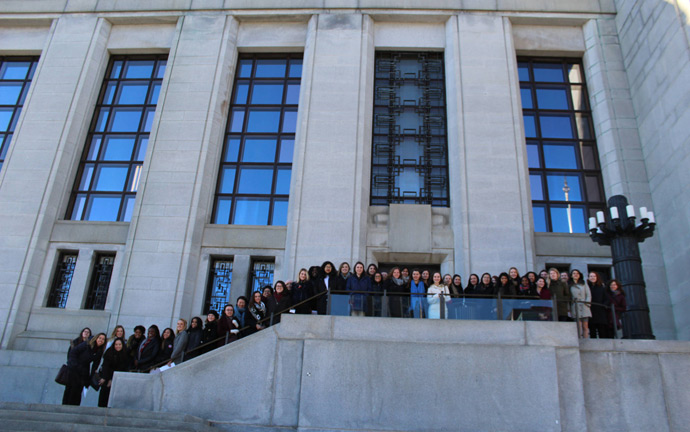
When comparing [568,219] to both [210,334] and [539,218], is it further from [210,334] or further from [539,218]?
[210,334]

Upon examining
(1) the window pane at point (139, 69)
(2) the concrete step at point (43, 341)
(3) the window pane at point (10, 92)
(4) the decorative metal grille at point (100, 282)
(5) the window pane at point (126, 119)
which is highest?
(1) the window pane at point (139, 69)

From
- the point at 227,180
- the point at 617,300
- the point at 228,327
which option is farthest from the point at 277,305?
the point at 227,180

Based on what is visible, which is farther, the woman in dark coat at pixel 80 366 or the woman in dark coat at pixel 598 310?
the woman in dark coat at pixel 598 310

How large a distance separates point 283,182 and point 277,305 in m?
8.60

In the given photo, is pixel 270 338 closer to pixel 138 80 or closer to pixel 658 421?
pixel 658 421

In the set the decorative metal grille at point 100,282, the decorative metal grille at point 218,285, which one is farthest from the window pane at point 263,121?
the decorative metal grille at point 100,282

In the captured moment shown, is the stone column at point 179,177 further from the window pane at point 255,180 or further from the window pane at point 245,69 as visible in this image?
the window pane at point 255,180

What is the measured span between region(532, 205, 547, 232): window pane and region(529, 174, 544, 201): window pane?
386mm

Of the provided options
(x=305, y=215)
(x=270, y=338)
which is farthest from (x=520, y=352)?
(x=305, y=215)

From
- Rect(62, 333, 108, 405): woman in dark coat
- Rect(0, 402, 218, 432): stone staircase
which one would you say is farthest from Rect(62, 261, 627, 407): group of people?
Rect(0, 402, 218, 432): stone staircase

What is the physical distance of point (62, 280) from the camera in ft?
63.1

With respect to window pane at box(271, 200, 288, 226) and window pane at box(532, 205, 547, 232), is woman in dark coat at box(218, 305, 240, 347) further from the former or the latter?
window pane at box(532, 205, 547, 232)

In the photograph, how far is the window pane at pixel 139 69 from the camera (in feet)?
75.2

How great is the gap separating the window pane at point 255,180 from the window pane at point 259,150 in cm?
45
